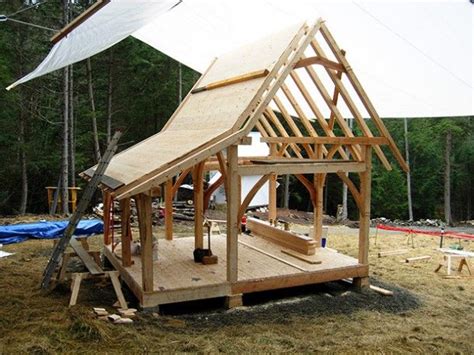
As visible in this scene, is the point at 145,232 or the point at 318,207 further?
the point at 318,207

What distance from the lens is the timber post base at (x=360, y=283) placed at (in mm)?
8961

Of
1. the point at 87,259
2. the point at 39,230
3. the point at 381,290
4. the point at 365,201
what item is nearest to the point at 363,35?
the point at 365,201

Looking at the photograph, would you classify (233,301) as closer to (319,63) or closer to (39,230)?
(319,63)

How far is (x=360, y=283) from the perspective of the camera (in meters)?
8.96

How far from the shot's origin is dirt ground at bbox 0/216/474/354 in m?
5.98

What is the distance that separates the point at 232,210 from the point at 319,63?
306cm

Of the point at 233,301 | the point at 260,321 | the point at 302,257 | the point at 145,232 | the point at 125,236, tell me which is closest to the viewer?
the point at 145,232

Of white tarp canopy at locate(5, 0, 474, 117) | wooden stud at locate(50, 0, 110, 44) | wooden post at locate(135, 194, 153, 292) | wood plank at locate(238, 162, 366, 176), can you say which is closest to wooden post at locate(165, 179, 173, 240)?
wood plank at locate(238, 162, 366, 176)

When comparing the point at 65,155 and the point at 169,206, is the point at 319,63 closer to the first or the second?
the point at 169,206

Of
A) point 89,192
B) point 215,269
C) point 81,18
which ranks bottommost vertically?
point 215,269

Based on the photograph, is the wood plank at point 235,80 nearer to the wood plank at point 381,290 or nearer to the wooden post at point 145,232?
the wooden post at point 145,232

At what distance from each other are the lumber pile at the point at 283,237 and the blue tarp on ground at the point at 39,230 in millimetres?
4798

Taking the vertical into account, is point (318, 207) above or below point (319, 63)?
below

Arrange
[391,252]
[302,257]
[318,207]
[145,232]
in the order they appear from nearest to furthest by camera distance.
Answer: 1. [145,232]
2. [302,257]
3. [318,207]
4. [391,252]
